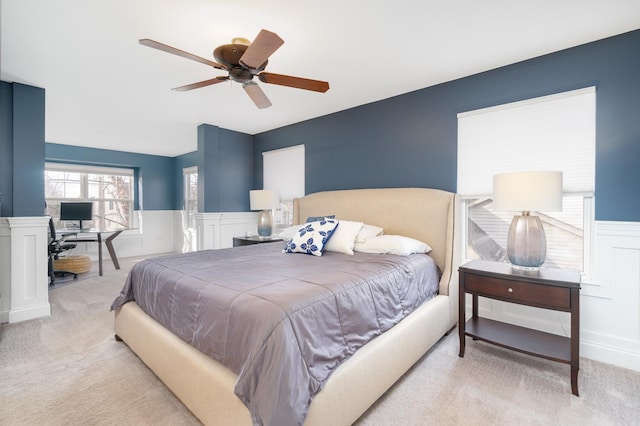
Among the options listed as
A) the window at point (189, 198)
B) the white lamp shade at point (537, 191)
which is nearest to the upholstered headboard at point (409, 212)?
the white lamp shade at point (537, 191)

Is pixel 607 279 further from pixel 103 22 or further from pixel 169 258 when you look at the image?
pixel 103 22

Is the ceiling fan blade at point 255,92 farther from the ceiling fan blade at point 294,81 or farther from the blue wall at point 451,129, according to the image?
the blue wall at point 451,129

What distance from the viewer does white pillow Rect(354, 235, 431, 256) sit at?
8.62 feet

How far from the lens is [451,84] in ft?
9.91

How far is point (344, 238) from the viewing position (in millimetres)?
2873

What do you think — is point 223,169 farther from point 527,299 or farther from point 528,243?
point 527,299

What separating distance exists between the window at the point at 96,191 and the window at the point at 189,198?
1.21 m

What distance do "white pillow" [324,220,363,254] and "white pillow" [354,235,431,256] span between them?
11 centimetres

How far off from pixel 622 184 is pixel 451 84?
Result: 5.47 feet

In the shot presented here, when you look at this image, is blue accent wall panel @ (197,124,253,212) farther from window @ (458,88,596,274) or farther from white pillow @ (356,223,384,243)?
window @ (458,88,596,274)

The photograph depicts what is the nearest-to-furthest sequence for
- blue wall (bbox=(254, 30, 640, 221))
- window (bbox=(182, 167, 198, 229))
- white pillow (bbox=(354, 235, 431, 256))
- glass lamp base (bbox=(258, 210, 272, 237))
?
blue wall (bbox=(254, 30, 640, 221))
white pillow (bbox=(354, 235, 431, 256))
glass lamp base (bbox=(258, 210, 272, 237))
window (bbox=(182, 167, 198, 229))

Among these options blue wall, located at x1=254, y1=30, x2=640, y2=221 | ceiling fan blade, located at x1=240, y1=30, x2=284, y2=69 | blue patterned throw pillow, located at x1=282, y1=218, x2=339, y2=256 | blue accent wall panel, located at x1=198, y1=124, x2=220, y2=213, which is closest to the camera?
ceiling fan blade, located at x1=240, y1=30, x2=284, y2=69

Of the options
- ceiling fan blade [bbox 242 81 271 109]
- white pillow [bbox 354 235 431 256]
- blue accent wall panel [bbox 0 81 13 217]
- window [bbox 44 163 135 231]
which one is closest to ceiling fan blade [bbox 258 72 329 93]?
ceiling fan blade [bbox 242 81 271 109]

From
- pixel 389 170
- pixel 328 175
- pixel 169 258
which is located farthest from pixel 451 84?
pixel 169 258
